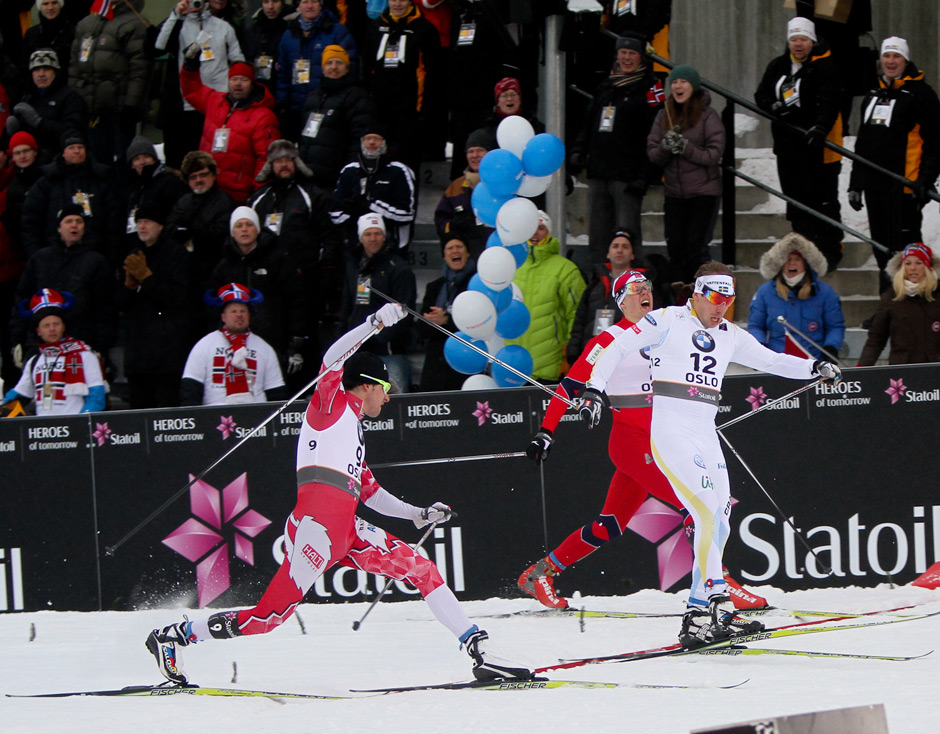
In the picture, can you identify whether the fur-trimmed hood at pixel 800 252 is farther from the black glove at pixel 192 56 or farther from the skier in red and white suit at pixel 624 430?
the black glove at pixel 192 56

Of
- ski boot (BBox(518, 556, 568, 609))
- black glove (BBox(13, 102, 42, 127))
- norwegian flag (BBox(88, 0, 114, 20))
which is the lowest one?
ski boot (BBox(518, 556, 568, 609))

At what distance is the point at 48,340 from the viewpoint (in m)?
9.25

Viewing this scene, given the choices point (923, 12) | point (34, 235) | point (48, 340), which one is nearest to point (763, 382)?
point (48, 340)

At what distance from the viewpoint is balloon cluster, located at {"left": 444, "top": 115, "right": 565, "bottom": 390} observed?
873cm

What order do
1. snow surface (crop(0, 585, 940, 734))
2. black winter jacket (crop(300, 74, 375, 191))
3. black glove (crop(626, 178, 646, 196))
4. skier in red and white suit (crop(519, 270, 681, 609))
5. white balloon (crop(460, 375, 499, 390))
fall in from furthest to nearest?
black winter jacket (crop(300, 74, 375, 191)) → black glove (crop(626, 178, 646, 196)) → white balloon (crop(460, 375, 499, 390)) → skier in red and white suit (crop(519, 270, 681, 609)) → snow surface (crop(0, 585, 940, 734))

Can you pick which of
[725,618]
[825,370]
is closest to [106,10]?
[825,370]

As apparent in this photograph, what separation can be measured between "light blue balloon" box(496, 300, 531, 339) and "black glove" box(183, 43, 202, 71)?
4.05m

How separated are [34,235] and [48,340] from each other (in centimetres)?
145

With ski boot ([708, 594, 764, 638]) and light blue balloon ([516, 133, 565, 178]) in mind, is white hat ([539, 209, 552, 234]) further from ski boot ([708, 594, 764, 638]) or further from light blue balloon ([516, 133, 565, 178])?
ski boot ([708, 594, 764, 638])

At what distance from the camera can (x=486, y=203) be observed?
9.15 meters

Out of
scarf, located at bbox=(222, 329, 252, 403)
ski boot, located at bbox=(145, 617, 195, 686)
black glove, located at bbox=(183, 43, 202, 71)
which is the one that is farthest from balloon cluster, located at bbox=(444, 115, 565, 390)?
black glove, located at bbox=(183, 43, 202, 71)

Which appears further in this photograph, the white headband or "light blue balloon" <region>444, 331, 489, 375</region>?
"light blue balloon" <region>444, 331, 489, 375</region>

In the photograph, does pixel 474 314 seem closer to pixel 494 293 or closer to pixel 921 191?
pixel 494 293

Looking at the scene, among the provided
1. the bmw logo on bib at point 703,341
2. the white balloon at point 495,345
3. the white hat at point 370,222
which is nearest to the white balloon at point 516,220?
the white balloon at point 495,345
